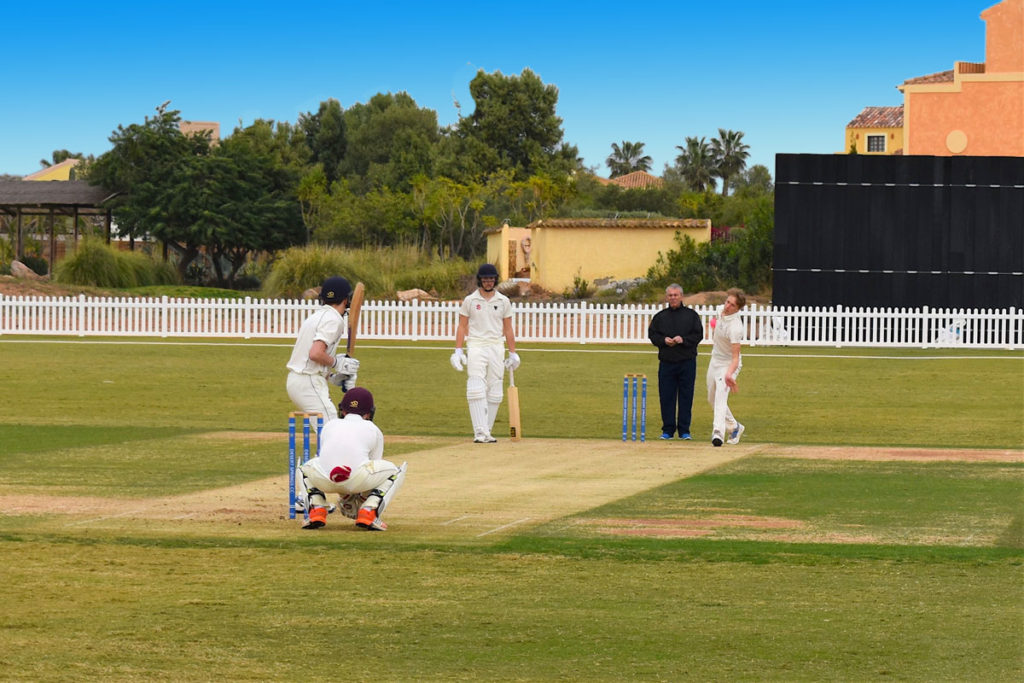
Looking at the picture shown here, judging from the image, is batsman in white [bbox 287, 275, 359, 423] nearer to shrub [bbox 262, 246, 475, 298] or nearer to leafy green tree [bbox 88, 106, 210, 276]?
shrub [bbox 262, 246, 475, 298]

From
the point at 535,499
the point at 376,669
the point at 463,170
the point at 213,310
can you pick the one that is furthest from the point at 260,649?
the point at 463,170

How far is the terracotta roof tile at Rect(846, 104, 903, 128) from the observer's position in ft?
388

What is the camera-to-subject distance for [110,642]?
7371 mm

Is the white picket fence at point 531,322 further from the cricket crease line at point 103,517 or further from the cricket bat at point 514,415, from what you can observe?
the cricket crease line at point 103,517

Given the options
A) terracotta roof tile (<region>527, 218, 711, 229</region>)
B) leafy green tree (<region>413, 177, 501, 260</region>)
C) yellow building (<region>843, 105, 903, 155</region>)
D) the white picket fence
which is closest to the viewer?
the white picket fence

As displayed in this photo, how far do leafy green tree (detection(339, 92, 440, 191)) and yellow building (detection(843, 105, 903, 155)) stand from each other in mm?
32405

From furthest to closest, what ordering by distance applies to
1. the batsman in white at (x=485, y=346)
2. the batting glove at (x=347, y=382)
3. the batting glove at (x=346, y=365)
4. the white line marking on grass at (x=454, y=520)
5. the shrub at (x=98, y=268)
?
the shrub at (x=98, y=268) → the batsman in white at (x=485, y=346) → the batting glove at (x=347, y=382) → the batting glove at (x=346, y=365) → the white line marking on grass at (x=454, y=520)

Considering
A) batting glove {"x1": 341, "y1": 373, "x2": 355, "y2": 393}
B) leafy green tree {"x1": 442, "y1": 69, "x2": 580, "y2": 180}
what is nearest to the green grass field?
batting glove {"x1": 341, "y1": 373, "x2": 355, "y2": 393}

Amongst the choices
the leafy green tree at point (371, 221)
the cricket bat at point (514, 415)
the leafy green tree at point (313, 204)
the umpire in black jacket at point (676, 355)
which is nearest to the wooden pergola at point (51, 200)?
the leafy green tree at point (313, 204)

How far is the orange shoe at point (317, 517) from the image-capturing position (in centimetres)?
1070

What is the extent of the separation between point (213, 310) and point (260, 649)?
3626 cm

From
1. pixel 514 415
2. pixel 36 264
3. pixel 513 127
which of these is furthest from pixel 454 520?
pixel 513 127

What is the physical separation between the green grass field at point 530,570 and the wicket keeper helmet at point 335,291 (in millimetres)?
1614

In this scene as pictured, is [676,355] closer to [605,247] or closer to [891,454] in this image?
[891,454]
